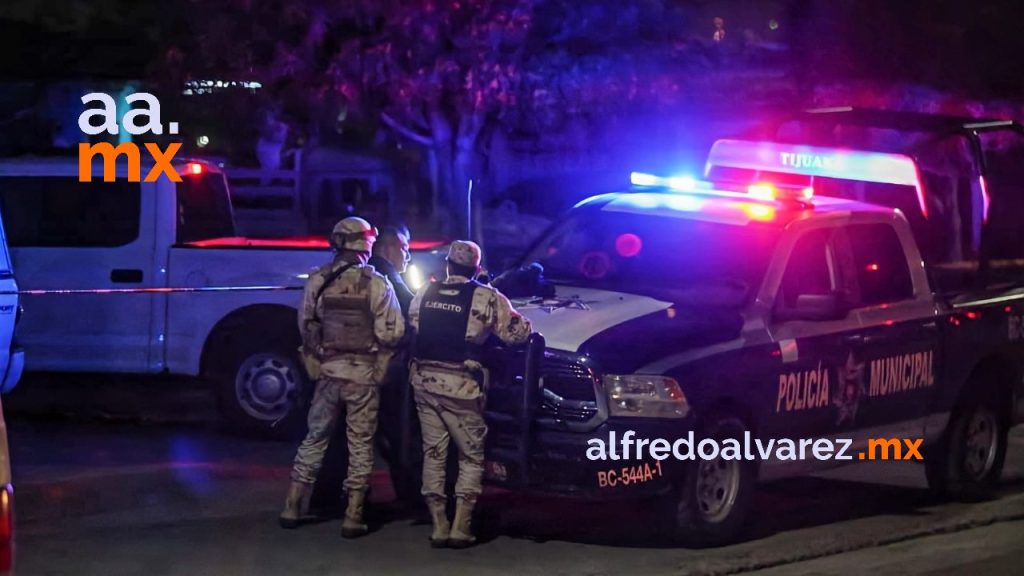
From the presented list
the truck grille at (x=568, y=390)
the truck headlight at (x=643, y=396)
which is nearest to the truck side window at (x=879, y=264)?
the truck headlight at (x=643, y=396)

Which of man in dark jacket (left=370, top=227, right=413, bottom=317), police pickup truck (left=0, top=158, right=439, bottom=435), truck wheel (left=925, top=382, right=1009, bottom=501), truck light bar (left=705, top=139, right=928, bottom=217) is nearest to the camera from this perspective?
man in dark jacket (left=370, top=227, right=413, bottom=317)

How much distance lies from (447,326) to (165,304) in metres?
4.17

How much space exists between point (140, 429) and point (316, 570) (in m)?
4.53

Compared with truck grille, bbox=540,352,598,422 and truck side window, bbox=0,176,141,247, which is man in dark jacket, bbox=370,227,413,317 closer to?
truck grille, bbox=540,352,598,422

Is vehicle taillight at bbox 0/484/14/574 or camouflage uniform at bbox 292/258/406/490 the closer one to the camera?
vehicle taillight at bbox 0/484/14/574

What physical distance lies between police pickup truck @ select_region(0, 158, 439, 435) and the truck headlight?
4.05 m

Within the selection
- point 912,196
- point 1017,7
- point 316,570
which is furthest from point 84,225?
point 1017,7

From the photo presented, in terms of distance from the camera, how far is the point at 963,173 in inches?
626

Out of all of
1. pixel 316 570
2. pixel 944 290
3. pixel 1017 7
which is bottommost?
pixel 316 570

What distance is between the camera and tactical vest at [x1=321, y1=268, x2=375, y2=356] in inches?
320

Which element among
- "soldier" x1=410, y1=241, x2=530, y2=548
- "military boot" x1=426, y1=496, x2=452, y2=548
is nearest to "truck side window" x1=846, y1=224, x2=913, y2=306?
"soldier" x1=410, y1=241, x2=530, y2=548

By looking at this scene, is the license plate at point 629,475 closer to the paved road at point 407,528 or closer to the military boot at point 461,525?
the paved road at point 407,528

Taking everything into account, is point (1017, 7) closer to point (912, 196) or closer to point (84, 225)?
point (912, 196)

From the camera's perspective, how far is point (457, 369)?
26.0 ft
